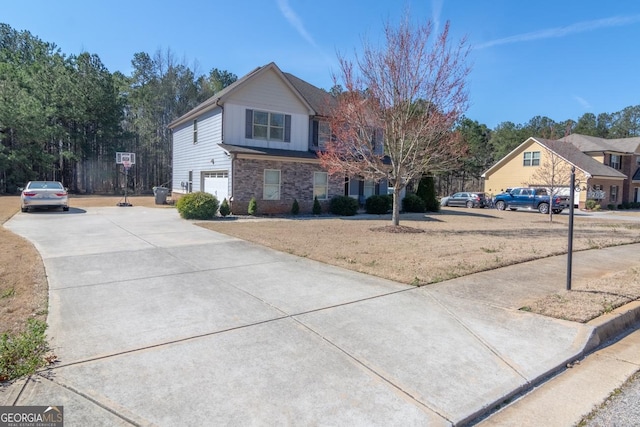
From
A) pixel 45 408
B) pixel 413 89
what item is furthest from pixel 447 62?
pixel 45 408

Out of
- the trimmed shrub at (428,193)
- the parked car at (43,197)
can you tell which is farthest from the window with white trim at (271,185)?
the trimmed shrub at (428,193)

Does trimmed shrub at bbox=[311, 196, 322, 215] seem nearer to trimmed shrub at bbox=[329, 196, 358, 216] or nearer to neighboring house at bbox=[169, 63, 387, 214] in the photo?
neighboring house at bbox=[169, 63, 387, 214]

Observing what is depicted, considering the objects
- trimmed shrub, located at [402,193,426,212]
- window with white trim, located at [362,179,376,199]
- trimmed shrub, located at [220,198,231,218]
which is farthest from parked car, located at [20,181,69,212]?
trimmed shrub, located at [402,193,426,212]

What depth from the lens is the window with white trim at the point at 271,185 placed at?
1894 centimetres

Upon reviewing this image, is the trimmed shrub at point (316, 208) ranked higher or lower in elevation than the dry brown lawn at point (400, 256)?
higher

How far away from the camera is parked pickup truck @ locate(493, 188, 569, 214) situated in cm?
2756

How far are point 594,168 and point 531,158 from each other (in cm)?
525

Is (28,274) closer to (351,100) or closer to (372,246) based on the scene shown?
(372,246)

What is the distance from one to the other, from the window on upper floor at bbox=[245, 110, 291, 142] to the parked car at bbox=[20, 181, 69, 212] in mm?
8825

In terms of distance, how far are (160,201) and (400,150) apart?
612 inches

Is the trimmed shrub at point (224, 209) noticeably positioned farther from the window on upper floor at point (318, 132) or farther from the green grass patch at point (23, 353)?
the green grass patch at point (23, 353)

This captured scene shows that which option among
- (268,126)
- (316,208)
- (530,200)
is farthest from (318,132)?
(530,200)

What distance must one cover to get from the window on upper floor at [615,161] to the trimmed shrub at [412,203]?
2905 centimetres

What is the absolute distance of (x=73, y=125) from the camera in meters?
36.1
